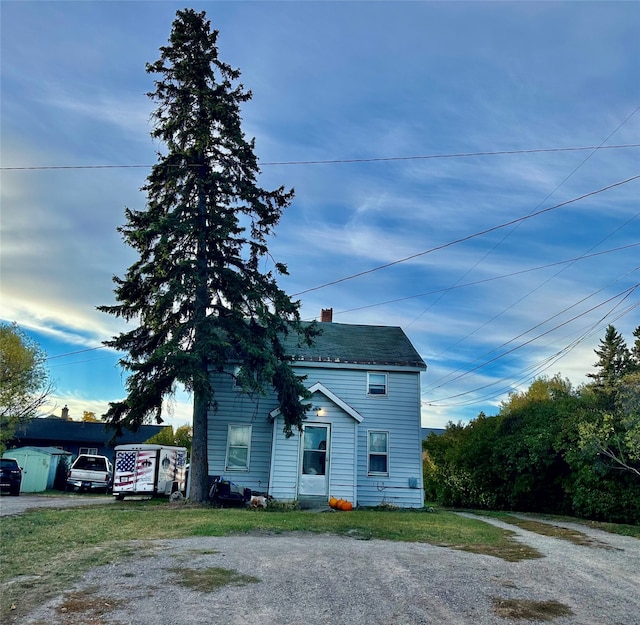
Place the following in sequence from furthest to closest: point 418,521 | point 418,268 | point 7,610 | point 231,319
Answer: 1. point 418,268
2. point 231,319
3. point 418,521
4. point 7,610

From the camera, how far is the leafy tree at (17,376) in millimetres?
28359

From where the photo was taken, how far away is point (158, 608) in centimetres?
527

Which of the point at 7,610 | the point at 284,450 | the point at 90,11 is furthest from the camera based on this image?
the point at 284,450

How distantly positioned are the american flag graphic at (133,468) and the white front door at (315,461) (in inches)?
267

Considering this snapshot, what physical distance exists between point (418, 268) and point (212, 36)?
36.7 ft

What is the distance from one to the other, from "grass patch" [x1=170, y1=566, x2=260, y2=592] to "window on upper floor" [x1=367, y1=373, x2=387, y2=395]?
14966 mm

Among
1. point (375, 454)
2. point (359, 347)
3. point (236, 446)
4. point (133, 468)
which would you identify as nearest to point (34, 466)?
point (133, 468)

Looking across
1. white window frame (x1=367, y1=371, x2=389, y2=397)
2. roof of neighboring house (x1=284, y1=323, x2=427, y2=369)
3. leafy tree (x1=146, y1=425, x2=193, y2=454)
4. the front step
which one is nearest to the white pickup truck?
leafy tree (x1=146, y1=425, x2=193, y2=454)

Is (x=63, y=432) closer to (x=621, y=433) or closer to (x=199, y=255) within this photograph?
(x=199, y=255)

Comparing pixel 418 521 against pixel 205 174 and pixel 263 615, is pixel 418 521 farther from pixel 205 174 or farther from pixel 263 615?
pixel 205 174

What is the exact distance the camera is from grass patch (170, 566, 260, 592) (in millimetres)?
6105

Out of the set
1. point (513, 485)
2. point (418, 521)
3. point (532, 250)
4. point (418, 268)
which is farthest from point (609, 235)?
point (513, 485)

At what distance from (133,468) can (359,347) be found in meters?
10.6

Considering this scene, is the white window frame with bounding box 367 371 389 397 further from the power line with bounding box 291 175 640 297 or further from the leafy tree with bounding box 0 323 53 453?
the leafy tree with bounding box 0 323 53 453
